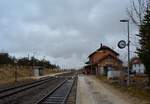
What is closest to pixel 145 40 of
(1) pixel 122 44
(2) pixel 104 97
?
(2) pixel 104 97

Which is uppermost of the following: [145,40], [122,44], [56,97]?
[122,44]

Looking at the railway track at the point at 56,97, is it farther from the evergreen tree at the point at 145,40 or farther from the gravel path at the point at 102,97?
the evergreen tree at the point at 145,40

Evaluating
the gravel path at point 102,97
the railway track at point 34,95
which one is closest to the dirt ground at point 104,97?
the gravel path at point 102,97

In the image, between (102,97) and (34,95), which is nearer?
(102,97)

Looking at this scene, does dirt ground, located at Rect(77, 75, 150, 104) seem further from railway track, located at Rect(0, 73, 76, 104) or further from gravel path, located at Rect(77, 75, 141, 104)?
railway track, located at Rect(0, 73, 76, 104)

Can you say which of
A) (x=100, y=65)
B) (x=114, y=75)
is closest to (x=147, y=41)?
(x=114, y=75)

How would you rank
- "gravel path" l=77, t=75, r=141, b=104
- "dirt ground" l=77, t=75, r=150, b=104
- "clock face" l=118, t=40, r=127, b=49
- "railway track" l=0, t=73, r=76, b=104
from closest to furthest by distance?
"dirt ground" l=77, t=75, r=150, b=104, "gravel path" l=77, t=75, r=141, b=104, "railway track" l=0, t=73, r=76, b=104, "clock face" l=118, t=40, r=127, b=49

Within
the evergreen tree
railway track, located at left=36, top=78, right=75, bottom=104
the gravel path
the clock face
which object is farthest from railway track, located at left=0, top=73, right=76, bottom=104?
the evergreen tree

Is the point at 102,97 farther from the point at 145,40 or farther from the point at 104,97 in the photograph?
the point at 145,40

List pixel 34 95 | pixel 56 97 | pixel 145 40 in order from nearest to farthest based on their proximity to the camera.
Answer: pixel 56 97, pixel 34 95, pixel 145 40

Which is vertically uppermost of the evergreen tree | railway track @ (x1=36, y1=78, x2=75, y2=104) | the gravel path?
the evergreen tree

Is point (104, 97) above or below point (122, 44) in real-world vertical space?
below

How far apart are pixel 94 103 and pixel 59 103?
6.90 ft

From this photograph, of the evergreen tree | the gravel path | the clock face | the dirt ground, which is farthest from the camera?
the clock face
